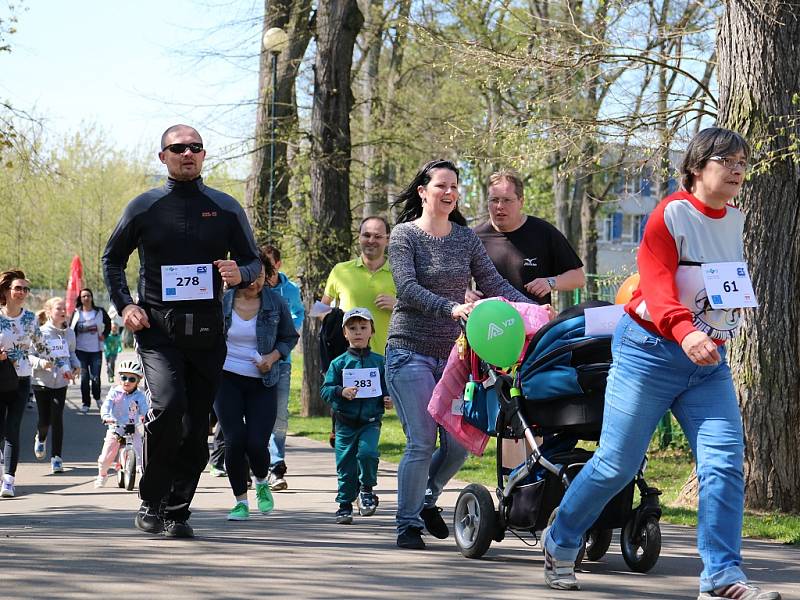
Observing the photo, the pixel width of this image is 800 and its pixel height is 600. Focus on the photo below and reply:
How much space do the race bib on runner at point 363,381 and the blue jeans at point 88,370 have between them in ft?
45.7

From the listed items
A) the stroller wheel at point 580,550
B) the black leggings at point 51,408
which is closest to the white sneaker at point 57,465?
the black leggings at point 51,408

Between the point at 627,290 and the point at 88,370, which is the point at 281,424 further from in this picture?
the point at 88,370

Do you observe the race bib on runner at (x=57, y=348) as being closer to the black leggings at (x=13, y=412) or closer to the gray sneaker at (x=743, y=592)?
the black leggings at (x=13, y=412)

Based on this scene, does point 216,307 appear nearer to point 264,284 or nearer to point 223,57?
point 264,284

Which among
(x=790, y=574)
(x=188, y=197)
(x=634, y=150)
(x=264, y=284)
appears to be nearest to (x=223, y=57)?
(x=634, y=150)

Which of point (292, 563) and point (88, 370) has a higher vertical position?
point (88, 370)

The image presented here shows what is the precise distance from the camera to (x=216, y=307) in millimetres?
7836

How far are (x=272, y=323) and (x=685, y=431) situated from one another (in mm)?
4731

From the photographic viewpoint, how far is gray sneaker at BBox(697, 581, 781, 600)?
17.8 ft

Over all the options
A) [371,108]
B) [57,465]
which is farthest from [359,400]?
[371,108]

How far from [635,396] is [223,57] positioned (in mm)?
18534

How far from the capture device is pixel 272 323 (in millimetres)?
10008

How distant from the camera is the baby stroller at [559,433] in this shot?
21.4 feet

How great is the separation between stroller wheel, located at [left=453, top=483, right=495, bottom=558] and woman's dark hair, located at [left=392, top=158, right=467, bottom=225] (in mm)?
1672
